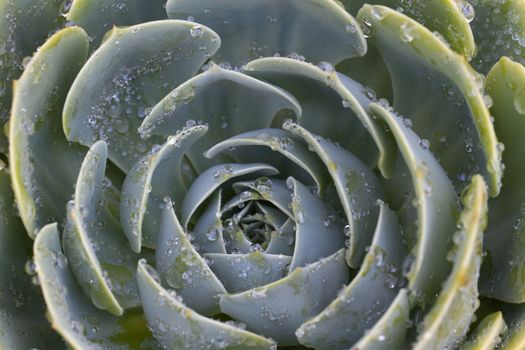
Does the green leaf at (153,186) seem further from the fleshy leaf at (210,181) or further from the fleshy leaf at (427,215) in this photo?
the fleshy leaf at (427,215)

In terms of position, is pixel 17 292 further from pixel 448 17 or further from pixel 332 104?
pixel 448 17

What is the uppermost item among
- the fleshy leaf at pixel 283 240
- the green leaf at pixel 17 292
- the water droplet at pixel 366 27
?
the water droplet at pixel 366 27

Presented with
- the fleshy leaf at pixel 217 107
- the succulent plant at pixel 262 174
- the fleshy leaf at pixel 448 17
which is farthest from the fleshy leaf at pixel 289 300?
the fleshy leaf at pixel 448 17

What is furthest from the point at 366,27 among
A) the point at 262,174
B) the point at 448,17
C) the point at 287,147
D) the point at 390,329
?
the point at 390,329

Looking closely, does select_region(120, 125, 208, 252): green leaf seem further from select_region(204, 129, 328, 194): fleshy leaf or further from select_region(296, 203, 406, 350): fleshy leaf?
select_region(296, 203, 406, 350): fleshy leaf

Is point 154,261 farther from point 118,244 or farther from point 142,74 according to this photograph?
point 142,74
